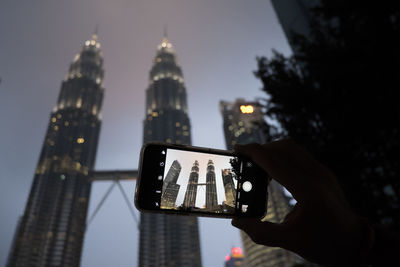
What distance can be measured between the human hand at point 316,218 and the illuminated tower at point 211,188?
27.1 inches

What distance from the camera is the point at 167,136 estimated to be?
108 metres

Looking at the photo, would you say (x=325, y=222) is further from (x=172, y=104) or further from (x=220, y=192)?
(x=172, y=104)

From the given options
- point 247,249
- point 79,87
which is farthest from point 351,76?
point 79,87

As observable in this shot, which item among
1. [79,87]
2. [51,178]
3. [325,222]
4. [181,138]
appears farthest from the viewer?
[79,87]

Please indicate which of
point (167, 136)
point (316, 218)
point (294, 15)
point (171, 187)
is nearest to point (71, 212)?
point (167, 136)

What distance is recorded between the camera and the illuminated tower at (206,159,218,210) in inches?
74.5

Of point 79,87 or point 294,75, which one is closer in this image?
point 294,75

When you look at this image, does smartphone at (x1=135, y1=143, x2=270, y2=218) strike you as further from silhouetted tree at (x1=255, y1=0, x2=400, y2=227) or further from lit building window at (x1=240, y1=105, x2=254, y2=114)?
silhouetted tree at (x1=255, y1=0, x2=400, y2=227)

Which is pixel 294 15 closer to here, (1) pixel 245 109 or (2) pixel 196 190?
(1) pixel 245 109

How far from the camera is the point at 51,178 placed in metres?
86.8

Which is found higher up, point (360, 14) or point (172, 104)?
point (172, 104)

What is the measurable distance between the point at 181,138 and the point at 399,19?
4193 inches

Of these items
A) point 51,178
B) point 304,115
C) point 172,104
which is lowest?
point 304,115

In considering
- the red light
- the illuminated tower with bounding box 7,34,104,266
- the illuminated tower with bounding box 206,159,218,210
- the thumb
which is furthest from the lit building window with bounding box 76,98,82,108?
the thumb
